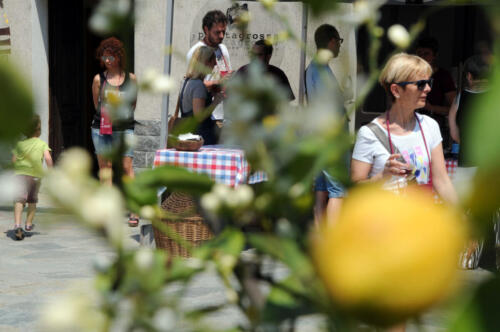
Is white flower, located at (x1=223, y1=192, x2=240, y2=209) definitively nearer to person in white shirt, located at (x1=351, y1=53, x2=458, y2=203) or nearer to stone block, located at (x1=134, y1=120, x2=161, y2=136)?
person in white shirt, located at (x1=351, y1=53, x2=458, y2=203)

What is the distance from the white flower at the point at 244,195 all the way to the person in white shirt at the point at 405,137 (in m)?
3.05

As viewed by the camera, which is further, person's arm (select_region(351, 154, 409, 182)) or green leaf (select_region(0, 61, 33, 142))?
person's arm (select_region(351, 154, 409, 182))

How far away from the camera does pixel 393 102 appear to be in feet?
12.0

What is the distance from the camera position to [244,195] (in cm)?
42

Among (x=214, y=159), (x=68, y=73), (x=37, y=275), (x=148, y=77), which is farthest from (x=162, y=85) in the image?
(x=68, y=73)

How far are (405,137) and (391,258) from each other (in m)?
3.34

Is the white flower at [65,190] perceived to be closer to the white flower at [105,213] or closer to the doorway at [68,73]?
the white flower at [105,213]

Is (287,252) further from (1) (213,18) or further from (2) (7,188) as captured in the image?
(1) (213,18)

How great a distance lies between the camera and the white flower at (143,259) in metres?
0.36

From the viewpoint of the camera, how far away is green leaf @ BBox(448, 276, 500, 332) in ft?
1.02

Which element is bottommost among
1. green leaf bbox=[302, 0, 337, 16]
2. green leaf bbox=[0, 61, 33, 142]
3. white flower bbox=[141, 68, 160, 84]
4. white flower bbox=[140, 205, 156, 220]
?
white flower bbox=[140, 205, 156, 220]

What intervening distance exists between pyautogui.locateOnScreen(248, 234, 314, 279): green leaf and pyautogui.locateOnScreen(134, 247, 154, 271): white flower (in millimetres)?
51

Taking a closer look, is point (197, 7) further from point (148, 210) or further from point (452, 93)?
point (148, 210)

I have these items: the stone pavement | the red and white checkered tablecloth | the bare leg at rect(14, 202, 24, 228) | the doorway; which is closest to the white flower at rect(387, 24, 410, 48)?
the stone pavement
